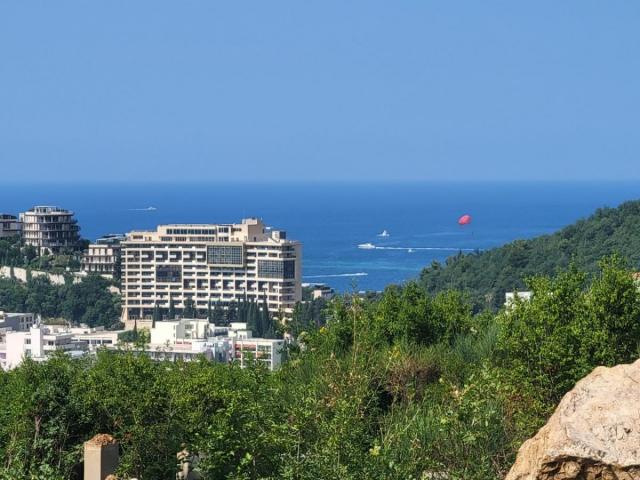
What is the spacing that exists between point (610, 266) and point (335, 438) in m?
3.62

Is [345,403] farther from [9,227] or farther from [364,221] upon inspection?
[364,221]

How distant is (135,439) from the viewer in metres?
8.23

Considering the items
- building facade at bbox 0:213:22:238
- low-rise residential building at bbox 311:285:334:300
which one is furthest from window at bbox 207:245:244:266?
building facade at bbox 0:213:22:238

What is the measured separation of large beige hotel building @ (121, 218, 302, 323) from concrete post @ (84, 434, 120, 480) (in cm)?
6051

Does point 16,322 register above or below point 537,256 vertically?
below

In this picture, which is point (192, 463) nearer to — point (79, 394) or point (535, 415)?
point (79, 394)

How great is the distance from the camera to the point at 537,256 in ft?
160

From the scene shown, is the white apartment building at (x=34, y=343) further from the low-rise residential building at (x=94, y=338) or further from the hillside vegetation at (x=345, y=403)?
the hillside vegetation at (x=345, y=403)

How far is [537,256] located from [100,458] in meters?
42.2

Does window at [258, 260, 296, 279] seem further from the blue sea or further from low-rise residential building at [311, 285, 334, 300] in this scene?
the blue sea

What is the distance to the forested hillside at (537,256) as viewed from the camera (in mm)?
45688

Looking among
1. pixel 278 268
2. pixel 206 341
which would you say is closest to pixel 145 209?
pixel 278 268

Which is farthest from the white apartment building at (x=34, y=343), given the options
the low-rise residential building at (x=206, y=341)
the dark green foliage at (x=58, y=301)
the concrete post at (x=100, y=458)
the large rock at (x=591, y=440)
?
the large rock at (x=591, y=440)

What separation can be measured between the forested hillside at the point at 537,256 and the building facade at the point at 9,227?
3241cm
